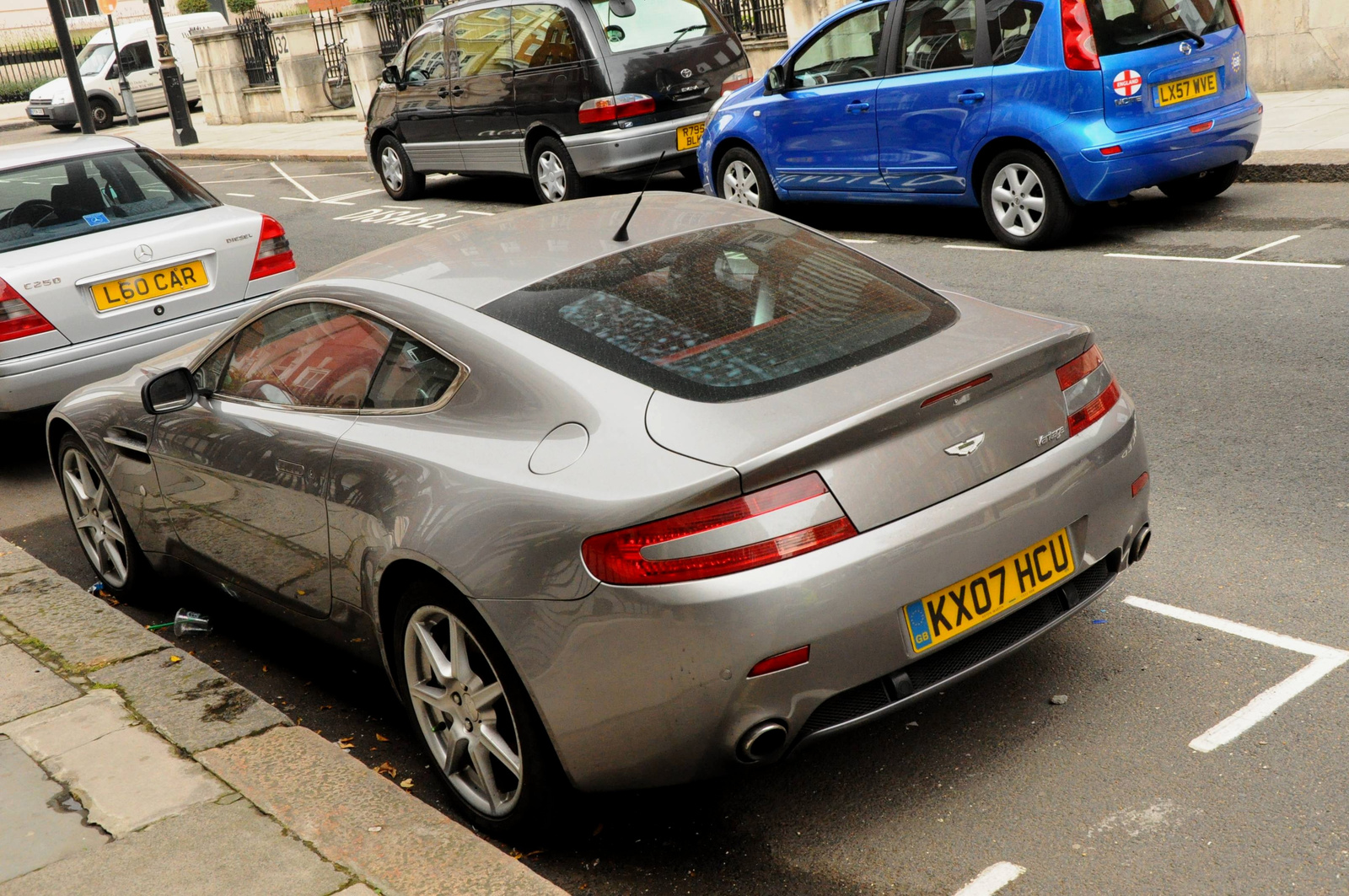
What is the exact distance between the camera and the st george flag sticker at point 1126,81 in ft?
28.3

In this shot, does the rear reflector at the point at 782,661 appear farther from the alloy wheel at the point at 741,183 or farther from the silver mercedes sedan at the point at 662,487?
the alloy wheel at the point at 741,183

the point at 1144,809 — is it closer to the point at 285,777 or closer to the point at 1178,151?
the point at 285,777

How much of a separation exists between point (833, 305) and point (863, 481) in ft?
2.65

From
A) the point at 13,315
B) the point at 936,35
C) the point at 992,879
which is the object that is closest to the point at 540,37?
the point at 936,35

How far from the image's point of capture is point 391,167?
53.4ft

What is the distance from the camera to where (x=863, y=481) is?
2.95 m

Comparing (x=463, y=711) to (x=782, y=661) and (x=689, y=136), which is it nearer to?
(x=782, y=661)

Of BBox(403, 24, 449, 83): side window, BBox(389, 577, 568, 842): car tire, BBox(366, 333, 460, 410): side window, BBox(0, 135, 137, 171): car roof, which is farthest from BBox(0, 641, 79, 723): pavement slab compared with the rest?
BBox(403, 24, 449, 83): side window

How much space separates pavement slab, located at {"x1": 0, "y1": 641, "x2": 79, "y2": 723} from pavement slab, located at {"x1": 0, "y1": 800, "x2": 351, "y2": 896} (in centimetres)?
107

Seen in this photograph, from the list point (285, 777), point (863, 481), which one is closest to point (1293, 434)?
point (863, 481)

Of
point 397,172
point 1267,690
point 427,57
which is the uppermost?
point 427,57

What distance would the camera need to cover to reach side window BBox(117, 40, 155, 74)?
3506 cm

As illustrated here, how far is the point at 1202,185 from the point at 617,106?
17.3 ft

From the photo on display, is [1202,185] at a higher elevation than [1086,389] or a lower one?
lower
